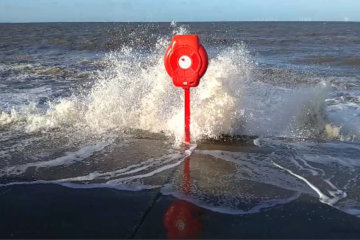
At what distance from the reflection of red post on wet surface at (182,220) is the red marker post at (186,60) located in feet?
4.74

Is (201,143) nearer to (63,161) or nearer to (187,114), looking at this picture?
(187,114)

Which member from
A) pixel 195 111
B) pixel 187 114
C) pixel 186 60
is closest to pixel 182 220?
pixel 187 114

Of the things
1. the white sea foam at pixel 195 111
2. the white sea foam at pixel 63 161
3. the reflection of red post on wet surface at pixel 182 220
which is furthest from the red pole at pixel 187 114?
the reflection of red post on wet surface at pixel 182 220

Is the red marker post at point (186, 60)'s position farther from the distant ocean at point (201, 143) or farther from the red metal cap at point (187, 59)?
the distant ocean at point (201, 143)

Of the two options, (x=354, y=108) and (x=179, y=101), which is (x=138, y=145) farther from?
(x=354, y=108)

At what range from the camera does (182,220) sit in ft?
8.77

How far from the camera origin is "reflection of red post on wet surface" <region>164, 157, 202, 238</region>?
98.6 inches

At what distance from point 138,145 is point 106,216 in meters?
1.71

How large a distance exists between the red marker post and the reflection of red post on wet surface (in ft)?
4.74

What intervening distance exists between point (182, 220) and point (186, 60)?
1755 mm

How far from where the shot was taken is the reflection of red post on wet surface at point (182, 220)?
2.50 meters

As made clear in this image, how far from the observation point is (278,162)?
3.88m

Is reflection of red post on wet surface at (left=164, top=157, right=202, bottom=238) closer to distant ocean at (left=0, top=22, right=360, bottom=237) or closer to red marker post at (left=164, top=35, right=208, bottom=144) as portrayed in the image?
distant ocean at (left=0, top=22, right=360, bottom=237)

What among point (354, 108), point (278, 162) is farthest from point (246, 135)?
point (354, 108)
